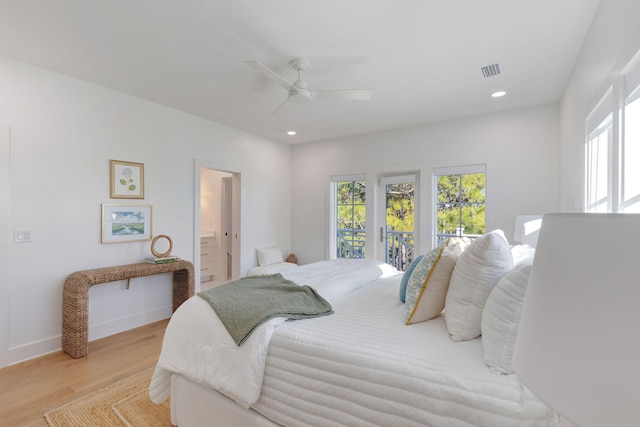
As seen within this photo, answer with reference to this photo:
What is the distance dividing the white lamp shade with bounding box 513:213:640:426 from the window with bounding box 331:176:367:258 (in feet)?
14.7

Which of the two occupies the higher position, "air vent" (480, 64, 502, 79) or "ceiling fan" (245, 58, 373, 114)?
"air vent" (480, 64, 502, 79)

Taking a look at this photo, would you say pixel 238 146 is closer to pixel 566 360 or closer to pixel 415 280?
pixel 415 280

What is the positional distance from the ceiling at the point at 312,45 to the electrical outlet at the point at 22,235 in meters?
1.50

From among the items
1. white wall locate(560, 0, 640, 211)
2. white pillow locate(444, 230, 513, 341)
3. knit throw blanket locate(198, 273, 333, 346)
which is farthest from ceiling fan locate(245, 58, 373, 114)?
white pillow locate(444, 230, 513, 341)

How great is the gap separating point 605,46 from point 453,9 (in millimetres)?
890

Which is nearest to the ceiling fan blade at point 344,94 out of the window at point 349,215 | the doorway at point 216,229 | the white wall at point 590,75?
the white wall at point 590,75

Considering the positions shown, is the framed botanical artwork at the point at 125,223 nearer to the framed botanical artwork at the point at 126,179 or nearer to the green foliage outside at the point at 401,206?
the framed botanical artwork at the point at 126,179

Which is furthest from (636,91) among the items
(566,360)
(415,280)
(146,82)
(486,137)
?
(146,82)

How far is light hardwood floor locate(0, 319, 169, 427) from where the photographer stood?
2049mm

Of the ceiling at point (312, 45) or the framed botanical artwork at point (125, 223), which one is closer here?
the ceiling at point (312, 45)

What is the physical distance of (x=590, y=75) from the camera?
206 cm

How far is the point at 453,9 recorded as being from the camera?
1.97 metres

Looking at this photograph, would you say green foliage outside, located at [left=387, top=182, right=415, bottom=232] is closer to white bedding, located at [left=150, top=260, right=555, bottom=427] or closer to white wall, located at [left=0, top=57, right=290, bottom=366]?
white wall, located at [left=0, top=57, right=290, bottom=366]

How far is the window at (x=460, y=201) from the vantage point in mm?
4055
